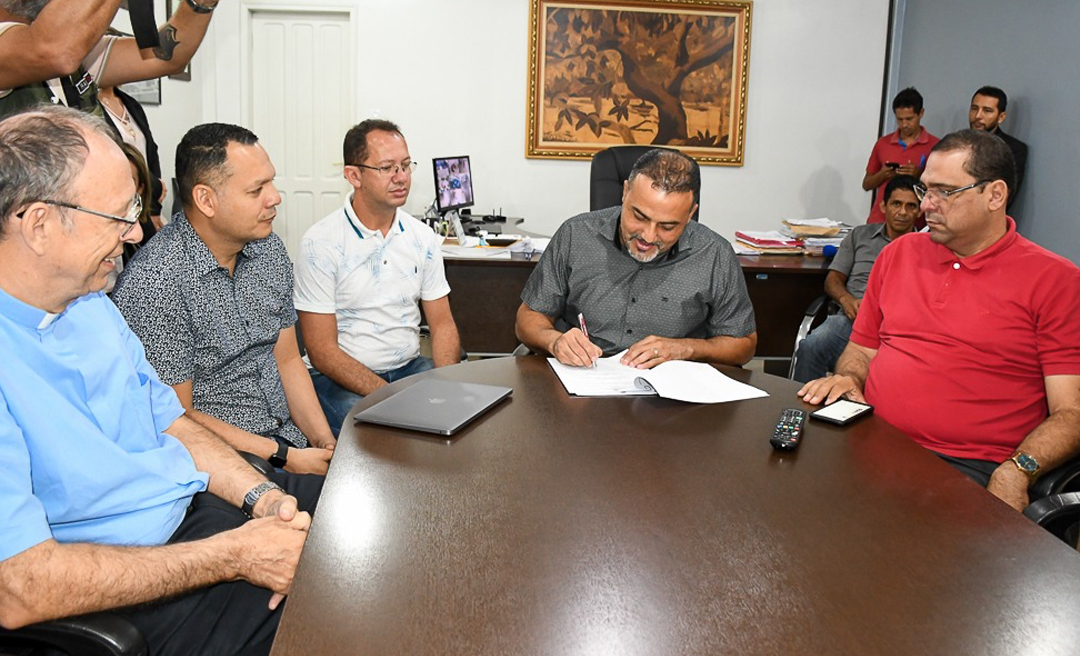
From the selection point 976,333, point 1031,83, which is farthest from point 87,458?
point 1031,83

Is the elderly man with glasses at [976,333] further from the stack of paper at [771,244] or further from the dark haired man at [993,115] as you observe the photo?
the dark haired man at [993,115]

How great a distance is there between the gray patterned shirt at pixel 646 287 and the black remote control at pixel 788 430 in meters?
0.79

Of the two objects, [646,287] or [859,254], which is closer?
[646,287]

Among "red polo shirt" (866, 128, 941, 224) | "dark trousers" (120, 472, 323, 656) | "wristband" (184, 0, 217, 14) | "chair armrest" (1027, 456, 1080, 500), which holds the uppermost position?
"wristband" (184, 0, 217, 14)

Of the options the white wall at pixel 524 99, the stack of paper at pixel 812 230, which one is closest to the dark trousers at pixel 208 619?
the stack of paper at pixel 812 230

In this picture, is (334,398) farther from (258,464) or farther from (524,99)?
(524,99)

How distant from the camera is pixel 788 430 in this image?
1646 mm

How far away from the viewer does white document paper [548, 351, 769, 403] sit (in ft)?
6.31

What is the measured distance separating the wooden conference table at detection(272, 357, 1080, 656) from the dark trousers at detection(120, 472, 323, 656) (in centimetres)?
25

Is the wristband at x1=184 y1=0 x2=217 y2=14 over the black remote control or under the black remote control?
over

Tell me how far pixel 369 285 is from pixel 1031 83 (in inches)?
153

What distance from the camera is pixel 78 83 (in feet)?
6.70

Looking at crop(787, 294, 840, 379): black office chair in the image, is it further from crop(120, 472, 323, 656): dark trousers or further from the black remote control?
crop(120, 472, 323, 656): dark trousers

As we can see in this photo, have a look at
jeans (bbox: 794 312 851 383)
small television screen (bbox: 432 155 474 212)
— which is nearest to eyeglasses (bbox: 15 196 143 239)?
jeans (bbox: 794 312 851 383)
